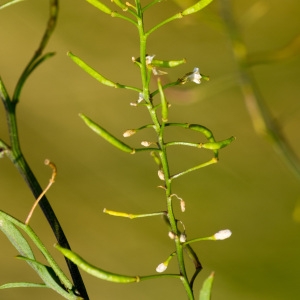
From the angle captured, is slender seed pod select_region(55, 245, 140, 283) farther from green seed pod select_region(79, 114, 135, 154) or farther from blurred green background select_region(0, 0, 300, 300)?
blurred green background select_region(0, 0, 300, 300)

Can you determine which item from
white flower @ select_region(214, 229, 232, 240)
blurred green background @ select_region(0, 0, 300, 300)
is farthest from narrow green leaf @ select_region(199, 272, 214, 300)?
blurred green background @ select_region(0, 0, 300, 300)

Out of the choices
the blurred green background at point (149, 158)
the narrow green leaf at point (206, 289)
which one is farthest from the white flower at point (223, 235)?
the blurred green background at point (149, 158)

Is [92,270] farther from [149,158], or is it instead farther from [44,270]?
[149,158]

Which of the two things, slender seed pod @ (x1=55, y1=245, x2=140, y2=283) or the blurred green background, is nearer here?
slender seed pod @ (x1=55, y1=245, x2=140, y2=283)

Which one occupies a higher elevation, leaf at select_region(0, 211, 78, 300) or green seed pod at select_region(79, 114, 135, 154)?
green seed pod at select_region(79, 114, 135, 154)

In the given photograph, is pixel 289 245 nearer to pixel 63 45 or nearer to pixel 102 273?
pixel 63 45

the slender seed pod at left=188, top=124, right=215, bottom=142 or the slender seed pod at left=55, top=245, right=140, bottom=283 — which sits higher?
the slender seed pod at left=188, top=124, right=215, bottom=142

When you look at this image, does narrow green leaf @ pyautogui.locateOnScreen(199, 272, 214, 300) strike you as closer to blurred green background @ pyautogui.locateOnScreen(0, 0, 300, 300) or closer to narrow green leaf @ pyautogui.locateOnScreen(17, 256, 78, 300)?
narrow green leaf @ pyautogui.locateOnScreen(17, 256, 78, 300)

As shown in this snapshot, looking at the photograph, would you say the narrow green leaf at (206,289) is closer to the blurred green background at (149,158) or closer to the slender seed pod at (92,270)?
the slender seed pod at (92,270)

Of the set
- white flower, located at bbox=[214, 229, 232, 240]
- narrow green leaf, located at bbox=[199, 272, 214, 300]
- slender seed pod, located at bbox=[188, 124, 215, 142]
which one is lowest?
narrow green leaf, located at bbox=[199, 272, 214, 300]
